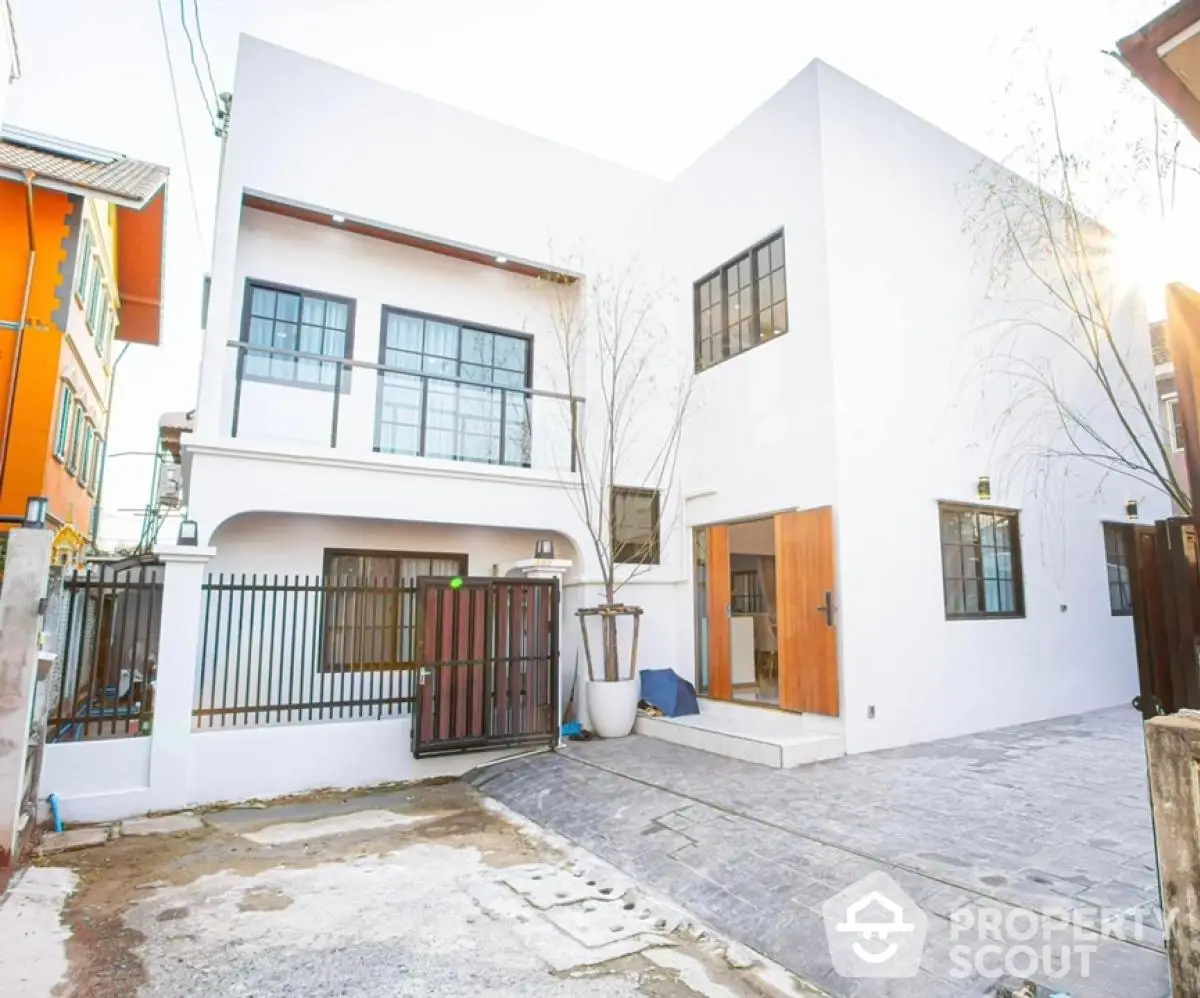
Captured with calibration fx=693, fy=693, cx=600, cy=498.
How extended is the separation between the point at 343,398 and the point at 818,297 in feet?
16.5

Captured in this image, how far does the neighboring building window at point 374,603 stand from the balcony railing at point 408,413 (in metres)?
1.32

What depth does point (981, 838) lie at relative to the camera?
12.6 feet

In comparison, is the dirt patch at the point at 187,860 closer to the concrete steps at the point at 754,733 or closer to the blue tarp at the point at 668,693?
the concrete steps at the point at 754,733

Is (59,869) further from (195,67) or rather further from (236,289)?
(195,67)

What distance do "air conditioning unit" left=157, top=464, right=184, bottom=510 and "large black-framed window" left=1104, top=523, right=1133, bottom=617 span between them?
11088 mm

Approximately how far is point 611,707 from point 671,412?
3.58 meters

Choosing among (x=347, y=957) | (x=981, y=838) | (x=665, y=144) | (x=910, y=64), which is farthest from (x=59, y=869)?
(x=665, y=144)

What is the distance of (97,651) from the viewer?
5.31m

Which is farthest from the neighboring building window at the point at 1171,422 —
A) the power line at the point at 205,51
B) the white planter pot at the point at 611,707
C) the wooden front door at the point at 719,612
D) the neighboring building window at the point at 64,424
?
the neighboring building window at the point at 64,424

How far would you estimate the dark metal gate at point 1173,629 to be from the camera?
262cm

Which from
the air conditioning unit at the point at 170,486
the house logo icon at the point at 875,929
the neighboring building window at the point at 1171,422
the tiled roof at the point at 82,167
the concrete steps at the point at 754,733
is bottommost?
the house logo icon at the point at 875,929

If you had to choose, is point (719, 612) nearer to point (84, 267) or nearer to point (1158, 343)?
point (84, 267)

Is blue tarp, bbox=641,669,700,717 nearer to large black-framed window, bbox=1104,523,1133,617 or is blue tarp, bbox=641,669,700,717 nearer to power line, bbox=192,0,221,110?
large black-framed window, bbox=1104,523,1133,617

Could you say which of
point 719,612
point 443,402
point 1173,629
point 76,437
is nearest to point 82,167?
point 76,437
